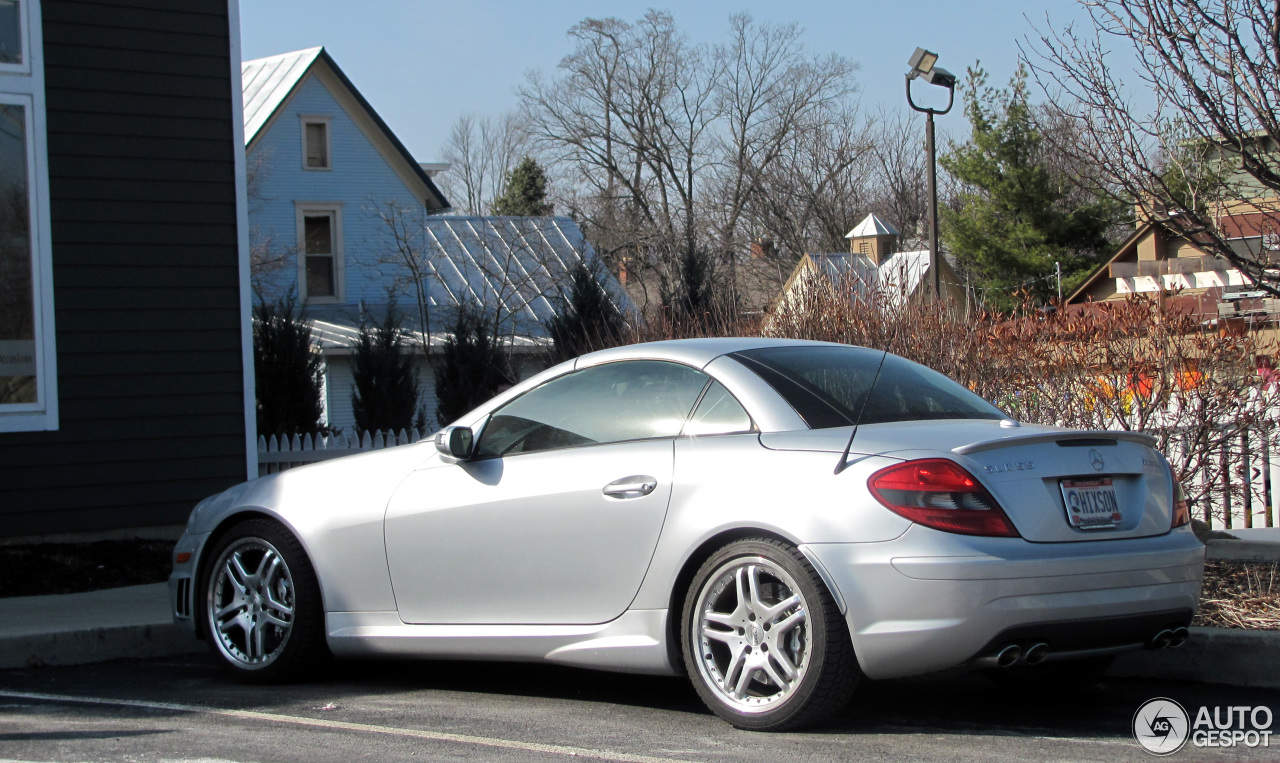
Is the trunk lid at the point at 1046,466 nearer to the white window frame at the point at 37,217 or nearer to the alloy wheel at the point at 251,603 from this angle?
the alloy wheel at the point at 251,603

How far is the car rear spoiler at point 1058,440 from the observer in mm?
4406

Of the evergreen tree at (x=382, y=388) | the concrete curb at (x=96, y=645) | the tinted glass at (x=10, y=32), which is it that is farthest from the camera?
the evergreen tree at (x=382, y=388)

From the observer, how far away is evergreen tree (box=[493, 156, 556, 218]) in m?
60.2

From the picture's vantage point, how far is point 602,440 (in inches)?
204

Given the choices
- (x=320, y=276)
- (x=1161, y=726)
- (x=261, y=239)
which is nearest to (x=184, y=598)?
(x=1161, y=726)

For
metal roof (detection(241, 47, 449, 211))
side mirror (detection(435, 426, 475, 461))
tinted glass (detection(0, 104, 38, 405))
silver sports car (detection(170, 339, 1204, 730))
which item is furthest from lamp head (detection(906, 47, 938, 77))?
metal roof (detection(241, 47, 449, 211))

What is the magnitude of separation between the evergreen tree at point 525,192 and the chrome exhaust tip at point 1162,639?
185 feet

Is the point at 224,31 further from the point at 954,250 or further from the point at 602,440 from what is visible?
the point at 954,250

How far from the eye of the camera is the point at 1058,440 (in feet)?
14.9

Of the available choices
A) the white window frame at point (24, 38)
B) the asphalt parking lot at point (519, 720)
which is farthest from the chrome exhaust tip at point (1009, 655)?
the white window frame at point (24, 38)

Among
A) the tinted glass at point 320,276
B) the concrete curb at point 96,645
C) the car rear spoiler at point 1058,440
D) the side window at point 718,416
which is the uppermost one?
the tinted glass at point 320,276

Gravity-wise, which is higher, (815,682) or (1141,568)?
(1141,568)

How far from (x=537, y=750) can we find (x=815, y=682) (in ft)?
3.16

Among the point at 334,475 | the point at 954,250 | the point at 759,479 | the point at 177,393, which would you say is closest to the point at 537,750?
the point at 759,479
